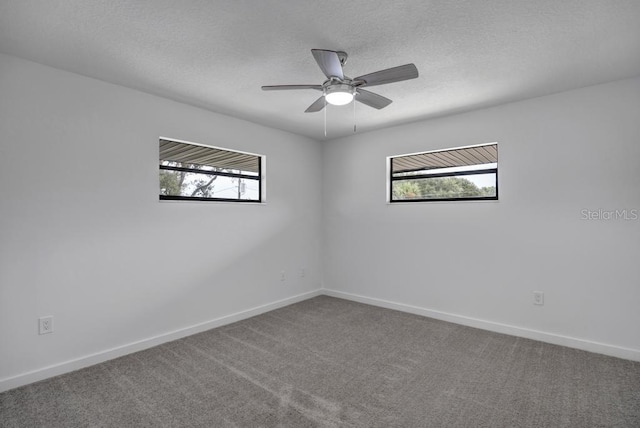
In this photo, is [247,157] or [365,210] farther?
[365,210]

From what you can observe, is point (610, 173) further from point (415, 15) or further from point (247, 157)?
point (247, 157)

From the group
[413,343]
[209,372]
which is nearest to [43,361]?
[209,372]

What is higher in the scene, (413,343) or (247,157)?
(247,157)

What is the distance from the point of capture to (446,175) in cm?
393

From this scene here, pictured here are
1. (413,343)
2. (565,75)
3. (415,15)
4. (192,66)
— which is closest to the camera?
(415,15)

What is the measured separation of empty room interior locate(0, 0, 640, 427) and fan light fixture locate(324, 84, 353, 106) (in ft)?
0.04

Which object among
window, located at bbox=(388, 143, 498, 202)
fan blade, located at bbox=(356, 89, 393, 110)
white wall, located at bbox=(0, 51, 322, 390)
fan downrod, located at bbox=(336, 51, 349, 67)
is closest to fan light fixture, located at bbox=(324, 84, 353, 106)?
fan blade, located at bbox=(356, 89, 393, 110)

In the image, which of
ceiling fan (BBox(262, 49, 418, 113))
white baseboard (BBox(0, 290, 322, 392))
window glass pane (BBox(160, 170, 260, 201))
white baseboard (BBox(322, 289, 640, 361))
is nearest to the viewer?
ceiling fan (BBox(262, 49, 418, 113))

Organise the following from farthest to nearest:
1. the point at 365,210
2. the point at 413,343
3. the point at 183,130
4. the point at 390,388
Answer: the point at 365,210 < the point at 183,130 < the point at 413,343 < the point at 390,388

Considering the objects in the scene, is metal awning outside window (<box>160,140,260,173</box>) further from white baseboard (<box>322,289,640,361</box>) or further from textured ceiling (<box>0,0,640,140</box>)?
white baseboard (<box>322,289,640,361</box>)

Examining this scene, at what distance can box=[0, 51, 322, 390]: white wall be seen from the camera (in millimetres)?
2391

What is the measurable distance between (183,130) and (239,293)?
1.98m

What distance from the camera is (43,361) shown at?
2488mm

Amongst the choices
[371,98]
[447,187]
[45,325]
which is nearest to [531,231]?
[447,187]
